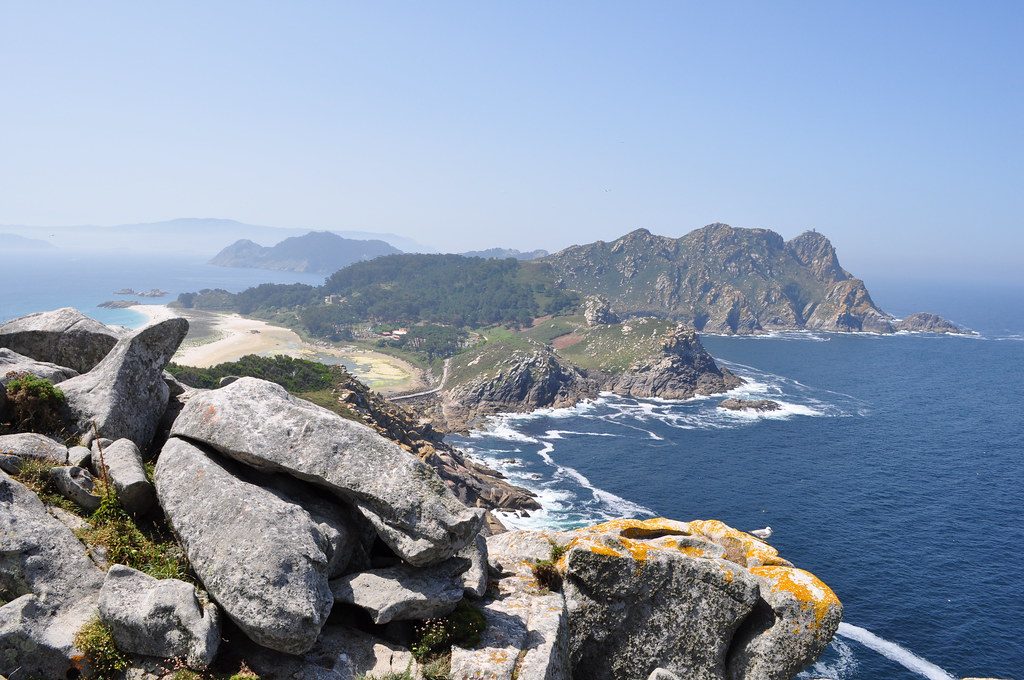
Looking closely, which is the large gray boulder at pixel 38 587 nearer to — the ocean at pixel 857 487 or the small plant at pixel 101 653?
the small plant at pixel 101 653

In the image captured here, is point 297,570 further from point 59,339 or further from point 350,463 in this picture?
point 59,339

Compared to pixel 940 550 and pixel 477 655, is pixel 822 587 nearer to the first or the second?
pixel 477 655

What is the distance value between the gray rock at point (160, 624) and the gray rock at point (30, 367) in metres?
9.63

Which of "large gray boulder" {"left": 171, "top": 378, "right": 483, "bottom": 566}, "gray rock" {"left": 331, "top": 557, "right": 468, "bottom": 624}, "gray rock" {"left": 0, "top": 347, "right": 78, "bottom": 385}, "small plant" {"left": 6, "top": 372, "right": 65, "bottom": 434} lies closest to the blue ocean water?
"gray rock" {"left": 331, "top": 557, "right": 468, "bottom": 624}

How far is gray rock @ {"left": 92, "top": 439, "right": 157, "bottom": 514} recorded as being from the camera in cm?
1309

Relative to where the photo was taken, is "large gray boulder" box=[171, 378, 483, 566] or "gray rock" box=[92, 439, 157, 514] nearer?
"large gray boulder" box=[171, 378, 483, 566]

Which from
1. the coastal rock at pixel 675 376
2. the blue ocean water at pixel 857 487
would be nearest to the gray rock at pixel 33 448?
the blue ocean water at pixel 857 487

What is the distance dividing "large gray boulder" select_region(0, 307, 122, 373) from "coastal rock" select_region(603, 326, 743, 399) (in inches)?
6641

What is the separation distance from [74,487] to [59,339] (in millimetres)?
9231

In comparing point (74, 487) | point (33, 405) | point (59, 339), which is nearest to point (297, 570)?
point (74, 487)

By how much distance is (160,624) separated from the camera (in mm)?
10539

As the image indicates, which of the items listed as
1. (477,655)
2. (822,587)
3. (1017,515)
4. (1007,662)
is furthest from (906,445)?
(477,655)

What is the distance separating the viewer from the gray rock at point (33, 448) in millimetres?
13414

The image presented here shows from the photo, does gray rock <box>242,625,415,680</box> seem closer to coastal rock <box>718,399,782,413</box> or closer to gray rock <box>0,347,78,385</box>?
gray rock <box>0,347,78,385</box>
